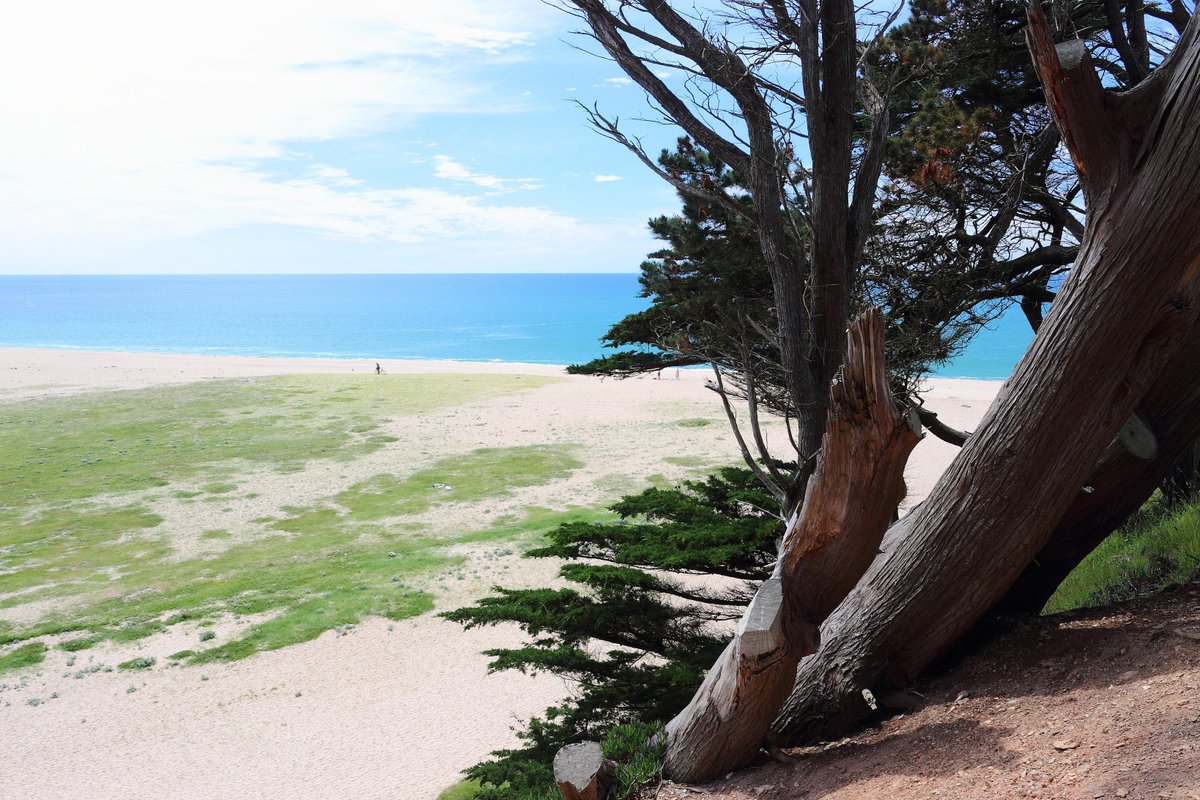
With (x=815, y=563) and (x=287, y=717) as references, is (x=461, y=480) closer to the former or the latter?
(x=287, y=717)

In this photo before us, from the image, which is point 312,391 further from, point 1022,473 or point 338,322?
point 338,322

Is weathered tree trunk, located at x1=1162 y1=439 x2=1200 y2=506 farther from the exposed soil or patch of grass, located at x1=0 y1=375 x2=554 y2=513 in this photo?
patch of grass, located at x1=0 y1=375 x2=554 y2=513

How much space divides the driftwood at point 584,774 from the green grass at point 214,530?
8.63m

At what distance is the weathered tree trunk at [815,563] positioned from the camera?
9.75 ft

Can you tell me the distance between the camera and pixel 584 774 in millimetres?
3668

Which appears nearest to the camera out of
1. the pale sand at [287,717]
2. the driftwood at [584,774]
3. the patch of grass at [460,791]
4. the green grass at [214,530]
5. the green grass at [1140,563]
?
the driftwood at [584,774]

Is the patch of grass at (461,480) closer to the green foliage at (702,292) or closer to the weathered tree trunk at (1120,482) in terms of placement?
the green foliage at (702,292)

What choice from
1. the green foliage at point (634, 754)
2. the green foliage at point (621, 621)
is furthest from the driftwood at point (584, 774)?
the green foliage at point (621, 621)

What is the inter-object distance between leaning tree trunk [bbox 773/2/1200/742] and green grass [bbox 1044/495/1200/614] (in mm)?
1314

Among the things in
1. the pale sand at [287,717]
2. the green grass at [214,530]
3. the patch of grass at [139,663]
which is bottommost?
the pale sand at [287,717]

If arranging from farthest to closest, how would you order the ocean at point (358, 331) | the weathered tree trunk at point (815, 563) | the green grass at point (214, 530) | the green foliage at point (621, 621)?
1. the ocean at point (358, 331)
2. the green grass at point (214, 530)
3. the green foliage at point (621, 621)
4. the weathered tree trunk at point (815, 563)

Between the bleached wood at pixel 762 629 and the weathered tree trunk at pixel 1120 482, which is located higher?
the weathered tree trunk at pixel 1120 482

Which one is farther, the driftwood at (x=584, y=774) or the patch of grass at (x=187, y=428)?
the patch of grass at (x=187, y=428)

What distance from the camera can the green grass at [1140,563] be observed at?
15.5 feet
